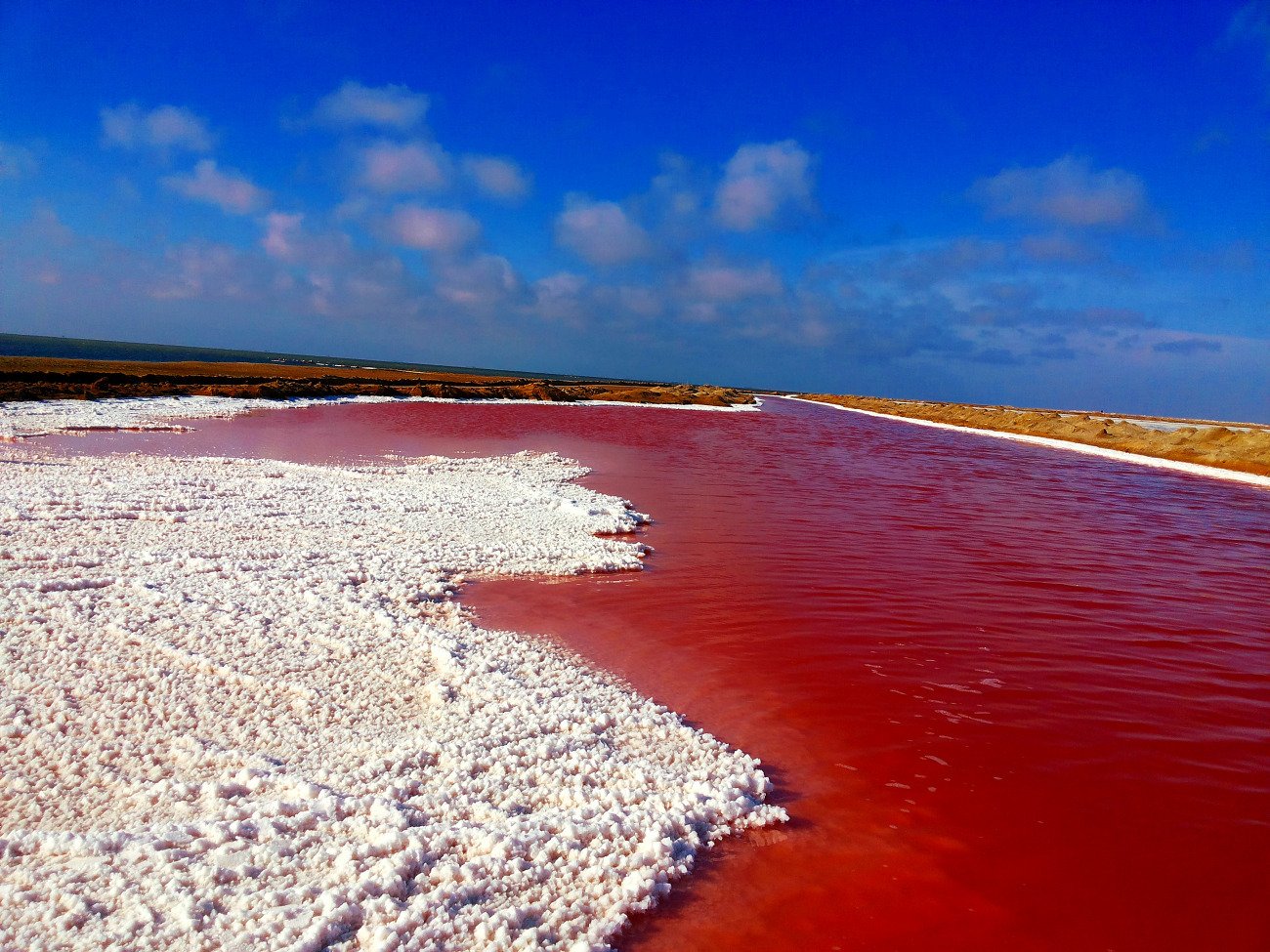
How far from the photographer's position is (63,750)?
3.59 metres

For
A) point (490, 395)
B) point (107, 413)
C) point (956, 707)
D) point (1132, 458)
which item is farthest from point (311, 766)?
point (490, 395)

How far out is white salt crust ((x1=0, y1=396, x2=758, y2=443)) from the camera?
16.5 meters

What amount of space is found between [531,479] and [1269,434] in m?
30.7

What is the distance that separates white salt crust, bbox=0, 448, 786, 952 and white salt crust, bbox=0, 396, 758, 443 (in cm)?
1204

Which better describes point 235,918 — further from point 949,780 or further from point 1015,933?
point 949,780

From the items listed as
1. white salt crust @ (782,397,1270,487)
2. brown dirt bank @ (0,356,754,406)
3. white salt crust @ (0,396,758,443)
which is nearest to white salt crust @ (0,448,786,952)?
white salt crust @ (0,396,758,443)

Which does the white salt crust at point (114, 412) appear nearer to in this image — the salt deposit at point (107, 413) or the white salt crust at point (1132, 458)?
the salt deposit at point (107, 413)

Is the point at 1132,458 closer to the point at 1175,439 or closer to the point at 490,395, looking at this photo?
the point at 1175,439

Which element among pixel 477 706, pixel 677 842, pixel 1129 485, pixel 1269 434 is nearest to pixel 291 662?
pixel 477 706

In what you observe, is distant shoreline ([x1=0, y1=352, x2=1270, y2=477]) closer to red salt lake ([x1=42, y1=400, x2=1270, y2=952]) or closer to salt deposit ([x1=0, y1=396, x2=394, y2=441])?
salt deposit ([x1=0, y1=396, x2=394, y2=441])

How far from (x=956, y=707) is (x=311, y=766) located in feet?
13.6

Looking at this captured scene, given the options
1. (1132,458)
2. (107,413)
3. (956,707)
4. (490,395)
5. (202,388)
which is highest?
(490,395)

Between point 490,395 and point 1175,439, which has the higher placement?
point 1175,439

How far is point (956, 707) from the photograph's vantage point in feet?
15.7
